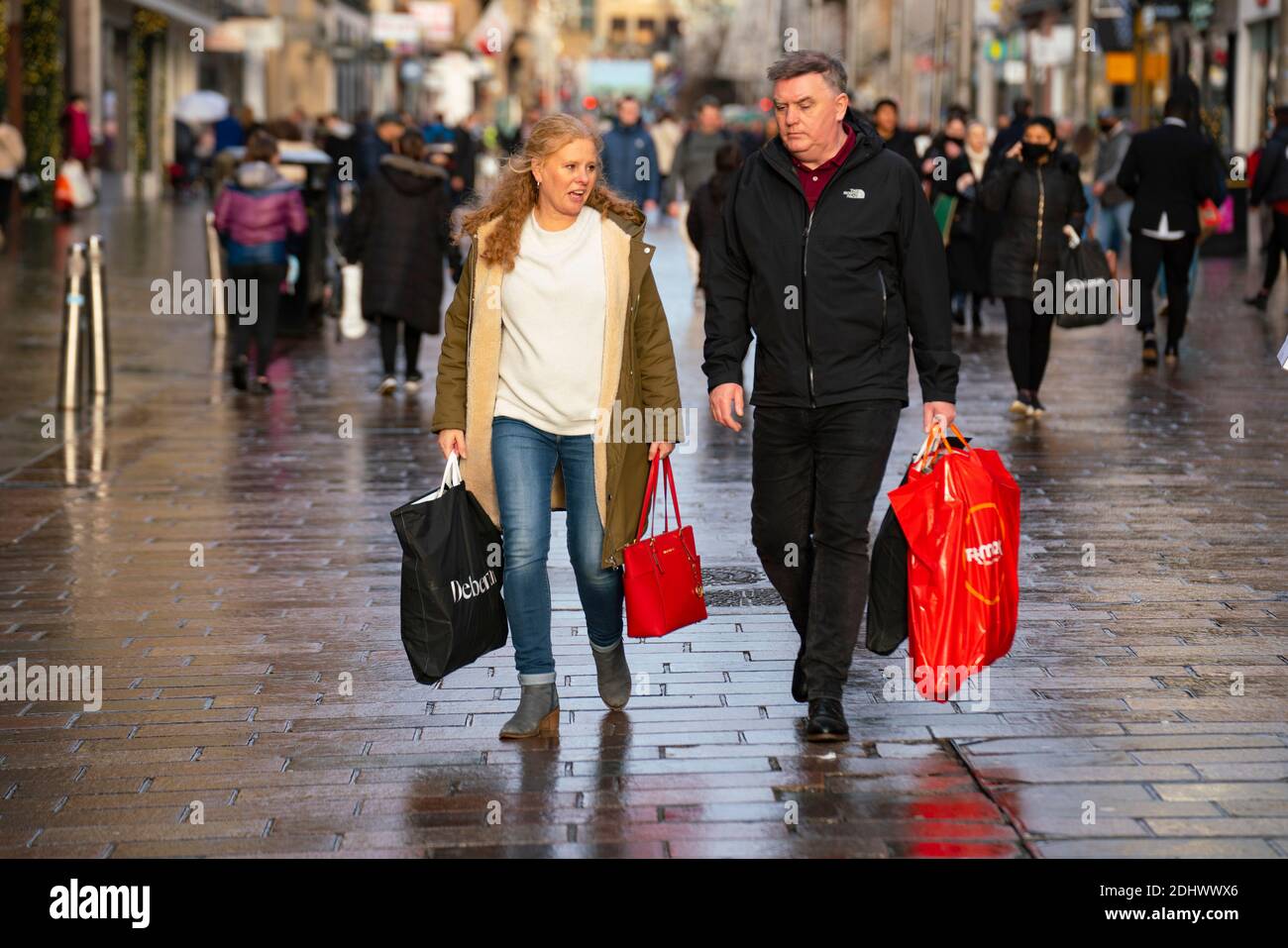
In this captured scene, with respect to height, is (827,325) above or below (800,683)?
above

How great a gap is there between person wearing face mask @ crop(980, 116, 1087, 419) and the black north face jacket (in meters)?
6.27

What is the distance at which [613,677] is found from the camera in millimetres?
5891

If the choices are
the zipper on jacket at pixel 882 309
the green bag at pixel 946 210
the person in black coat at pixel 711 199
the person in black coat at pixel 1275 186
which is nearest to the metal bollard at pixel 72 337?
the person in black coat at pixel 711 199

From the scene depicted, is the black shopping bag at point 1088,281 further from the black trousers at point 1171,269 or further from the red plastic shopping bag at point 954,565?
the red plastic shopping bag at point 954,565

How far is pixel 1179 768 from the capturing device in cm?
523

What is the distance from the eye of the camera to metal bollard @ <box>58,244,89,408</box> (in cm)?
1227

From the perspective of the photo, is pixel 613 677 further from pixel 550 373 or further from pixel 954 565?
pixel 954 565

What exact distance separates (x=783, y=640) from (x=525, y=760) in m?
1.53

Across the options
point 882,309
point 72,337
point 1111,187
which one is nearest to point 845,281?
point 882,309

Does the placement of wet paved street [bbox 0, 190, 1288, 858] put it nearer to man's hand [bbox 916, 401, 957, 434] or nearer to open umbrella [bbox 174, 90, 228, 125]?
man's hand [bbox 916, 401, 957, 434]

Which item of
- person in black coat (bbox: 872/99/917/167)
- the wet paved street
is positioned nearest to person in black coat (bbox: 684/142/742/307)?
person in black coat (bbox: 872/99/917/167)

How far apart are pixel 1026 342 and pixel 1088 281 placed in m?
0.50
